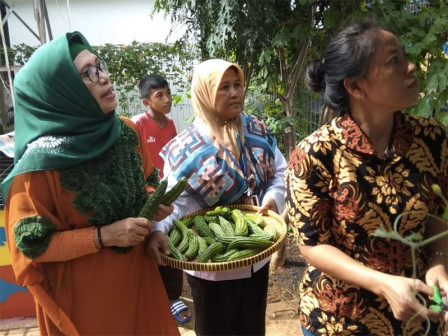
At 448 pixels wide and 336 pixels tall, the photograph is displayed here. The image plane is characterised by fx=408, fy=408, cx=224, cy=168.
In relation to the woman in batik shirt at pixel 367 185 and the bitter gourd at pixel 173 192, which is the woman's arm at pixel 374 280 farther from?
the bitter gourd at pixel 173 192

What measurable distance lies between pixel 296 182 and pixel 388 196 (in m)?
0.32

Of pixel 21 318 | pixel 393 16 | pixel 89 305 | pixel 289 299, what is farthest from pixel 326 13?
pixel 21 318

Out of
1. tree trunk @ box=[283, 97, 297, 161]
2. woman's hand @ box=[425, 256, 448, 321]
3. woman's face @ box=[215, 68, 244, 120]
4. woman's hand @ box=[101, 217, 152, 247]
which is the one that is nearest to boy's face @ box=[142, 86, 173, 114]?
tree trunk @ box=[283, 97, 297, 161]

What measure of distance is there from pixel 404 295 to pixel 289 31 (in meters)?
Result: 2.90

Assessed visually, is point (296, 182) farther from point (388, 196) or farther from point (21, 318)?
point (21, 318)

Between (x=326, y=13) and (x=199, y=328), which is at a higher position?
(x=326, y=13)

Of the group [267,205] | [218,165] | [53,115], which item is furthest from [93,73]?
[267,205]

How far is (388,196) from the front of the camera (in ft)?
4.67

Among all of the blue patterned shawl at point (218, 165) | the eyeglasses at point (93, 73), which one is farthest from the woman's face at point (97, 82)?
the blue patterned shawl at point (218, 165)

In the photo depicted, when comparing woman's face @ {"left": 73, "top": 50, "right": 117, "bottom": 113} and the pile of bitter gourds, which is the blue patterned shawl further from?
woman's face @ {"left": 73, "top": 50, "right": 117, "bottom": 113}

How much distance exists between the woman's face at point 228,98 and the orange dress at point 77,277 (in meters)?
0.94

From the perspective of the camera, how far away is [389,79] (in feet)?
4.70

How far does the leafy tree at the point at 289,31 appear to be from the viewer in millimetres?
2465

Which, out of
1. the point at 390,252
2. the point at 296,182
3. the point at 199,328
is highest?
the point at 296,182
